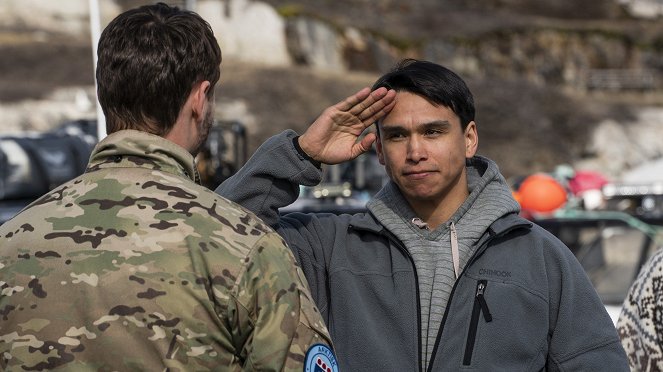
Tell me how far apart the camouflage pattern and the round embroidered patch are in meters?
0.02

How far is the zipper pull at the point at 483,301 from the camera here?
3.04 m

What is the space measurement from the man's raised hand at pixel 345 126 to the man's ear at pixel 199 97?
78 cm

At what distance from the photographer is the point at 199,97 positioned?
→ 8.11 ft

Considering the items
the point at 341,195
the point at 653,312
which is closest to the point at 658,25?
the point at 341,195

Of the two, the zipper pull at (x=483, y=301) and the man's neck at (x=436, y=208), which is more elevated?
the man's neck at (x=436, y=208)

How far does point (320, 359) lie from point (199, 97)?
602 millimetres

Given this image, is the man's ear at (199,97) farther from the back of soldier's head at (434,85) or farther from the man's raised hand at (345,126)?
the back of soldier's head at (434,85)

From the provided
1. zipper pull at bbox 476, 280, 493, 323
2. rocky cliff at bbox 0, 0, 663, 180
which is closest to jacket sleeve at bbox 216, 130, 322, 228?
zipper pull at bbox 476, 280, 493, 323

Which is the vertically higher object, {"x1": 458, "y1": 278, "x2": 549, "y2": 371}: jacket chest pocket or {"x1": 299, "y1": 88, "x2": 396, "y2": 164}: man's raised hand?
{"x1": 299, "y1": 88, "x2": 396, "y2": 164}: man's raised hand

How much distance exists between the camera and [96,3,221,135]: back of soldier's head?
241cm

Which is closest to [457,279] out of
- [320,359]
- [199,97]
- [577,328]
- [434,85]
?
[577,328]

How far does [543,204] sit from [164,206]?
24.6 ft

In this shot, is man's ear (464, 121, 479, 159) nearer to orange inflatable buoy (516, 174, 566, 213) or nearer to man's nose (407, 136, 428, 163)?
man's nose (407, 136, 428, 163)

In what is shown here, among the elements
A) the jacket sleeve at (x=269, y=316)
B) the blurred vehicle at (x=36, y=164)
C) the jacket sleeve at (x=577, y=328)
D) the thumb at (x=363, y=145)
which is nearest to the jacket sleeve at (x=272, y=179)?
the thumb at (x=363, y=145)
